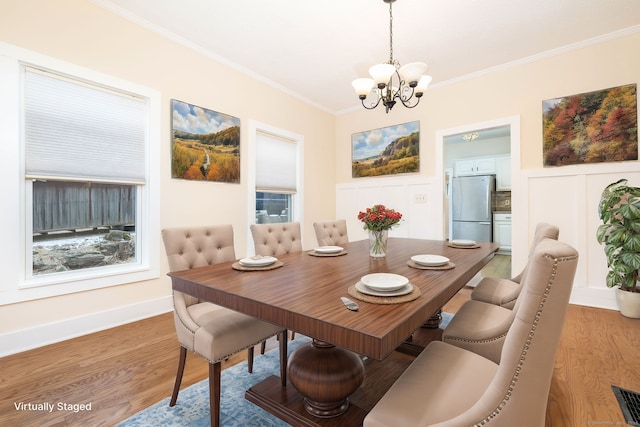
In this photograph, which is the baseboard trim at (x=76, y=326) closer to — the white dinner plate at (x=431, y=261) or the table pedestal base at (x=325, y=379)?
the table pedestal base at (x=325, y=379)

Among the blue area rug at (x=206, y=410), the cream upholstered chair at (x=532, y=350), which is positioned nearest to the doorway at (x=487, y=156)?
the blue area rug at (x=206, y=410)

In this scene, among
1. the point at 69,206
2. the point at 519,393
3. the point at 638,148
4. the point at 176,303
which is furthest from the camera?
the point at 638,148

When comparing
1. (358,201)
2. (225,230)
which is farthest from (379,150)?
(225,230)

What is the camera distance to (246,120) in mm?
3717

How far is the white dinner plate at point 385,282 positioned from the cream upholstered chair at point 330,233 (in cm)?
148

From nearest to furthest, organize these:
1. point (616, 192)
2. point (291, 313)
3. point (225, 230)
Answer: point (291, 313)
point (225, 230)
point (616, 192)

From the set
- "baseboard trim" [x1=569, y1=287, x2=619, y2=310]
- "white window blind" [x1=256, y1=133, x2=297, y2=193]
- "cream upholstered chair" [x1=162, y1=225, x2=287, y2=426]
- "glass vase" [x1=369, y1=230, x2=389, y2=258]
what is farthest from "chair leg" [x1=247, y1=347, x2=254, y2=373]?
"baseboard trim" [x1=569, y1=287, x2=619, y2=310]

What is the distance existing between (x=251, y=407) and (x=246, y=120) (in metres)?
3.21

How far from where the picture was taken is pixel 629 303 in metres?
2.75

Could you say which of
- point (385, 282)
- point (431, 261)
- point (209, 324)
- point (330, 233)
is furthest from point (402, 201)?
point (209, 324)

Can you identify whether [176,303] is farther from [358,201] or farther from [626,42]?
[626,42]

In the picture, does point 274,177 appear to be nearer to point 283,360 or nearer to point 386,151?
point 386,151

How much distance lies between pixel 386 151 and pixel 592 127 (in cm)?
244

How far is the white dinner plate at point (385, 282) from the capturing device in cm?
109
